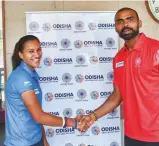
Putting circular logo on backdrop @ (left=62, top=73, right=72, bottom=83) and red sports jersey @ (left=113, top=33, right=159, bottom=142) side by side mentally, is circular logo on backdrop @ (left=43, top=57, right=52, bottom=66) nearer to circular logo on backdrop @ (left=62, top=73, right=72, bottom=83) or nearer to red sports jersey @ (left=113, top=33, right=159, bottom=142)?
circular logo on backdrop @ (left=62, top=73, right=72, bottom=83)

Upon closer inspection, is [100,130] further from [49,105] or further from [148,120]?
[148,120]

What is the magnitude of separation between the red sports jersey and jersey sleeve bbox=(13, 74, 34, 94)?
769mm

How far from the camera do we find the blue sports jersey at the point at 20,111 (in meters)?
1.86

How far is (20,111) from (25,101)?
0.34 ft

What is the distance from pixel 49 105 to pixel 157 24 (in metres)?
1.61

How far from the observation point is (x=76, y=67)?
9.77 feet

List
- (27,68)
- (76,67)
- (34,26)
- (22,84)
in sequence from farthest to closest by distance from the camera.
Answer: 1. (76,67)
2. (34,26)
3. (27,68)
4. (22,84)

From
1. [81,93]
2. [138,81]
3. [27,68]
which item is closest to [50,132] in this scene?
[81,93]

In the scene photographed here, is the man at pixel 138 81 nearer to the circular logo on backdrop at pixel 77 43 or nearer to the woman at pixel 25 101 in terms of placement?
the woman at pixel 25 101

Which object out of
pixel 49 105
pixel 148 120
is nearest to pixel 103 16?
pixel 49 105

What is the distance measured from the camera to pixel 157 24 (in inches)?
124

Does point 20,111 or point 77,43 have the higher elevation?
point 77,43

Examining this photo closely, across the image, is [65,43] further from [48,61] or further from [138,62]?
[138,62]

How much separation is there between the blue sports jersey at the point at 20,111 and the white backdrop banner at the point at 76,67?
A: 3.20 feet
